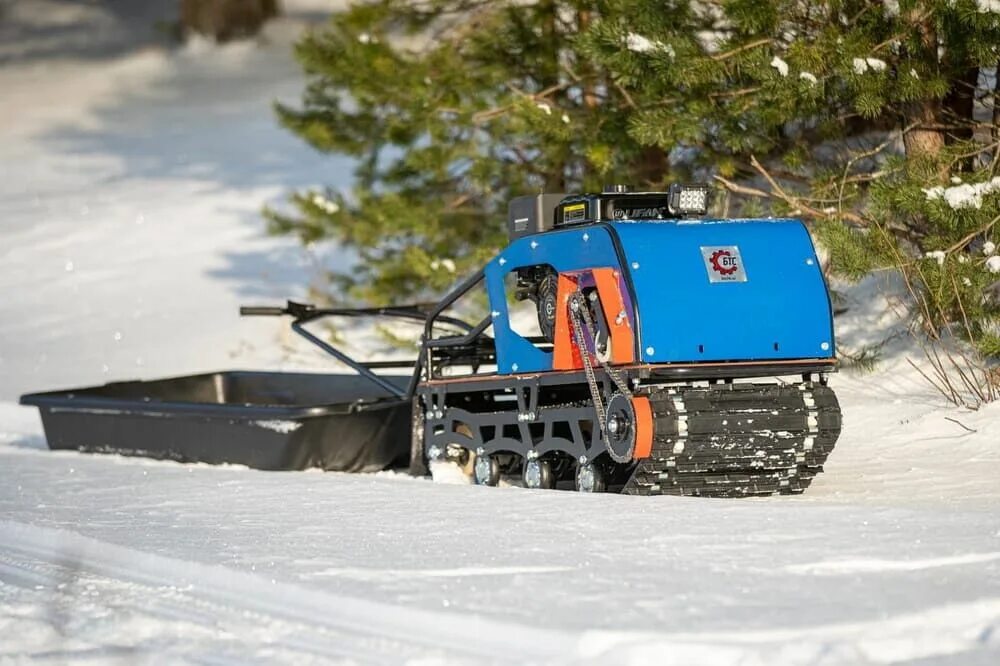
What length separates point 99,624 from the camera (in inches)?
212

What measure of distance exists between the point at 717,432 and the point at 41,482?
423 centimetres

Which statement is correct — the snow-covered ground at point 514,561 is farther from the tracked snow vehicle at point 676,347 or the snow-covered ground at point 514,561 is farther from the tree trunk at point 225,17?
the tree trunk at point 225,17

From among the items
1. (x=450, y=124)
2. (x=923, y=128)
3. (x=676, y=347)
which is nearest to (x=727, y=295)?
(x=676, y=347)

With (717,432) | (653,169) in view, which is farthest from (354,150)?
(717,432)

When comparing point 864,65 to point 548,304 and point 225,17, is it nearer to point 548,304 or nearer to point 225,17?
point 548,304

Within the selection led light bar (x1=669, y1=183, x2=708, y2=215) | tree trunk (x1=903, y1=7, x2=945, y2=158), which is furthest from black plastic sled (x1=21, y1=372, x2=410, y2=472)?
tree trunk (x1=903, y1=7, x2=945, y2=158)

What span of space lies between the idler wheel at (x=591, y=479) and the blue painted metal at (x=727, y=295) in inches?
33.8

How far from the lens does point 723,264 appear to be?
7742mm

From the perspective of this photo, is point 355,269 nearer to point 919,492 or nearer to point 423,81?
point 423,81

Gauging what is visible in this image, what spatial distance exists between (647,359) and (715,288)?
0.52m

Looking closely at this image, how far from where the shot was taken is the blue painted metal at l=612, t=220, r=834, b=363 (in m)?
7.53

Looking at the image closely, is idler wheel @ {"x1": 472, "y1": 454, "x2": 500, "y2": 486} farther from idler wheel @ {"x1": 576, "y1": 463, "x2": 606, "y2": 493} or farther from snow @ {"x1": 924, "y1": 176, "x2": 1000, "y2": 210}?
snow @ {"x1": 924, "y1": 176, "x2": 1000, "y2": 210}

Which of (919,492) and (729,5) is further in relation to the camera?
(729,5)

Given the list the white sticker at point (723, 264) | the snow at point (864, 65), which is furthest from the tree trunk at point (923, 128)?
the white sticker at point (723, 264)
